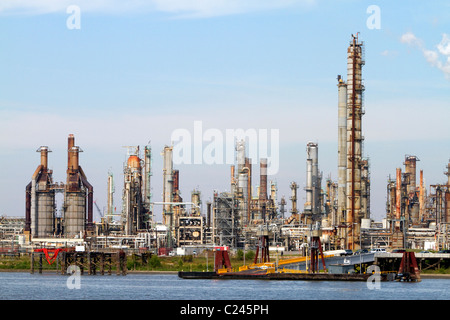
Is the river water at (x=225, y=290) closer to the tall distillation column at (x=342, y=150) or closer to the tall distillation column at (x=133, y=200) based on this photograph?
the tall distillation column at (x=342, y=150)

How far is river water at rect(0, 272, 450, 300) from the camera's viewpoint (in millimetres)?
79000

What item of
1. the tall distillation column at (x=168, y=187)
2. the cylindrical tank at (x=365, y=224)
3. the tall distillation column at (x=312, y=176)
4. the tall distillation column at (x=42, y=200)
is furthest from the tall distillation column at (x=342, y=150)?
the tall distillation column at (x=42, y=200)

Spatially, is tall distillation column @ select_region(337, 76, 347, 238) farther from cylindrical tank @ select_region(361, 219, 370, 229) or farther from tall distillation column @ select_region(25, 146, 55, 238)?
tall distillation column @ select_region(25, 146, 55, 238)

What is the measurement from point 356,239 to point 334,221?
2976cm

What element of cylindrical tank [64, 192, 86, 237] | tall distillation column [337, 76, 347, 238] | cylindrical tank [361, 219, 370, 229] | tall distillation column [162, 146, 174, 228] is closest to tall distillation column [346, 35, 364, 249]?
tall distillation column [337, 76, 347, 238]

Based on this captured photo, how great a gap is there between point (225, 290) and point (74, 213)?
311 ft

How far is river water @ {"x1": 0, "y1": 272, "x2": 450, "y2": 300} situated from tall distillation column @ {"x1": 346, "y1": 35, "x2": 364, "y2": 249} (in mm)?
35936

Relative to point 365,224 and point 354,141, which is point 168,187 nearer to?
point 365,224

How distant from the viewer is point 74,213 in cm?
17900

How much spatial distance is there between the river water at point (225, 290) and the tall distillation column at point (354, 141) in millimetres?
35936

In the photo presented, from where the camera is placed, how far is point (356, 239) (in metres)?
141

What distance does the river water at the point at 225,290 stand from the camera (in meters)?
79.0

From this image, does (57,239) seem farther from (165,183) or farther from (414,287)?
(414,287)
